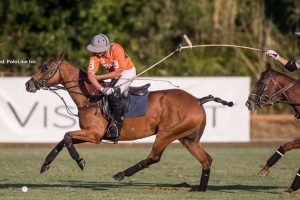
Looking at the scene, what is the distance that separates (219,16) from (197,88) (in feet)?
28.2

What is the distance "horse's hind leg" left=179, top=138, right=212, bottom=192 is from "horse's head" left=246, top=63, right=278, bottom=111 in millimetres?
1057

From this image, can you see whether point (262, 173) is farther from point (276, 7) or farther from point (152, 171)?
point (276, 7)

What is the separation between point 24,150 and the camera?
23.6 meters

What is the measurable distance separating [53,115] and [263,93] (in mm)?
10816

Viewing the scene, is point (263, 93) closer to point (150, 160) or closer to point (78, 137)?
point (150, 160)

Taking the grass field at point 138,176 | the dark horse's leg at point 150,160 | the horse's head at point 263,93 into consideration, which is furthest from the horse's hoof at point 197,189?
the horse's head at point 263,93

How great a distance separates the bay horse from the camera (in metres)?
14.1

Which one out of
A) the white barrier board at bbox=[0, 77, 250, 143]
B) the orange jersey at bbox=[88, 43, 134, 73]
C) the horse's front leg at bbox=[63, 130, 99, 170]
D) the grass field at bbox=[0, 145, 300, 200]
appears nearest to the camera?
the grass field at bbox=[0, 145, 300, 200]

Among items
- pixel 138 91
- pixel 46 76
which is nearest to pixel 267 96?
pixel 138 91

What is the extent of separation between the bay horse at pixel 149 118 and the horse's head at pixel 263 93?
1.90 feet

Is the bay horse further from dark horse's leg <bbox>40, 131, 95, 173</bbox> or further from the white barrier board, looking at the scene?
the white barrier board

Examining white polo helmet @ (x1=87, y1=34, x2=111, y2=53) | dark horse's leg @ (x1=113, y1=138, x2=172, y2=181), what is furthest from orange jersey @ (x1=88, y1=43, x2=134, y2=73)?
dark horse's leg @ (x1=113, y1=138, x2=172, y2=181)

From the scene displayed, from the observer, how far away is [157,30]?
33.1m

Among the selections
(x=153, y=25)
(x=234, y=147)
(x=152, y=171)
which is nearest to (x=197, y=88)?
(x=234, y=147)
